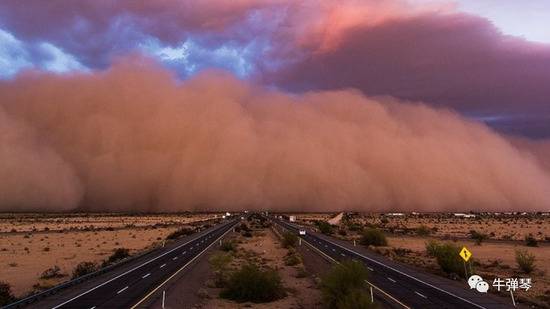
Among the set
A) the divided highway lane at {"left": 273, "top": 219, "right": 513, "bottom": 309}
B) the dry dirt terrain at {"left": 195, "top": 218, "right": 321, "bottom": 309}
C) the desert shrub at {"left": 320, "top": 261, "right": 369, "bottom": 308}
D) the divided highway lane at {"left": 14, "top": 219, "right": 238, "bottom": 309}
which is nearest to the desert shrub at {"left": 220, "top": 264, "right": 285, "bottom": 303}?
the dry dirt terrain at {"left": 195, "top": 218, "right": 321, "bottom": 309}

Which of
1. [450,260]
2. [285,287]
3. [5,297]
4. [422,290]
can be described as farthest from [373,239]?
[5,297]

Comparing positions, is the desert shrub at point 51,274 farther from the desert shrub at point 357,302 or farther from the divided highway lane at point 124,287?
the desert shrub at point 357,302

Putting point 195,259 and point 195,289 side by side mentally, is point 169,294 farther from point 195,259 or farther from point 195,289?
point 195,259

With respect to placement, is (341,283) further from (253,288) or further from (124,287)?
(124,287)

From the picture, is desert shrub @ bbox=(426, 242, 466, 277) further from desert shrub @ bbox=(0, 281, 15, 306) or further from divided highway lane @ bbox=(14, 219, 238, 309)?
desert shrub @ bbox=(0, 281, 15, 306)

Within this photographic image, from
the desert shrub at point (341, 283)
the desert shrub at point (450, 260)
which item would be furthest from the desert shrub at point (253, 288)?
the desert shrub at point (450, 260)
